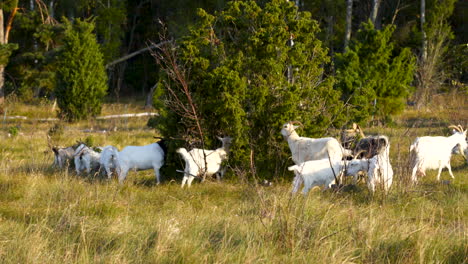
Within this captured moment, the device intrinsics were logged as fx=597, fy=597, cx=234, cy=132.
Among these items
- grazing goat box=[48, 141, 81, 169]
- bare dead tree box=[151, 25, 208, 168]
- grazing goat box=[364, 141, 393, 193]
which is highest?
bare dead tree box=[151, 25, 208, 168]

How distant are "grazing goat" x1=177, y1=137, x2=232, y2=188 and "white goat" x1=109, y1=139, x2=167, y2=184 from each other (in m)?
0.68

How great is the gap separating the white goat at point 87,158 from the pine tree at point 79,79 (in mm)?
12267

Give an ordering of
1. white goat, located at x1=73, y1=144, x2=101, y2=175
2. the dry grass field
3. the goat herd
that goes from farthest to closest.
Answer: white goat, located at x1=73, y1=144, x2=101, y2=175 → the goat herd → the dry grass field

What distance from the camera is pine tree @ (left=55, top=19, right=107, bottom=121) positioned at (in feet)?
80.7

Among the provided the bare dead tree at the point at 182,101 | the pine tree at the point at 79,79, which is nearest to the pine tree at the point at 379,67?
the pine tree at the point at 79,79

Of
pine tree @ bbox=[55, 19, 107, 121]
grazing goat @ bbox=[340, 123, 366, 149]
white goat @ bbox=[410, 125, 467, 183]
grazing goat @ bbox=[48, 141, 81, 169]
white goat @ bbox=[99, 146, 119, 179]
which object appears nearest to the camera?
white goat @ bbox=[410, 125, 467, 183]

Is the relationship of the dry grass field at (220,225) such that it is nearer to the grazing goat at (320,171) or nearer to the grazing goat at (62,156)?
the grazing goat at (320,171)

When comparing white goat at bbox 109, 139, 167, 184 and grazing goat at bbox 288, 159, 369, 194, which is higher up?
grazing goat at bbox 288, 159, 369, 194

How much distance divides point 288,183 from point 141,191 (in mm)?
2689

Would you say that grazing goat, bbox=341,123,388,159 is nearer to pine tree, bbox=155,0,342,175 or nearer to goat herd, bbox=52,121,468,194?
goat herd, bbox=52,121,468,194

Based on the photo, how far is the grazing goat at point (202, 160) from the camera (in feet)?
33.9

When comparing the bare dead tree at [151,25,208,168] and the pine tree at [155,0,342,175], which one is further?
the pine tree at [155,0,342,175]

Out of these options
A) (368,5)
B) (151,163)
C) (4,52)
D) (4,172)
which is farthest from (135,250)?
(368,5)

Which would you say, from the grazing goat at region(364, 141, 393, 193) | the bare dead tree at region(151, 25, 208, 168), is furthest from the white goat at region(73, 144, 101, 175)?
the grazing goat at region(364, 141, 393, 193)
